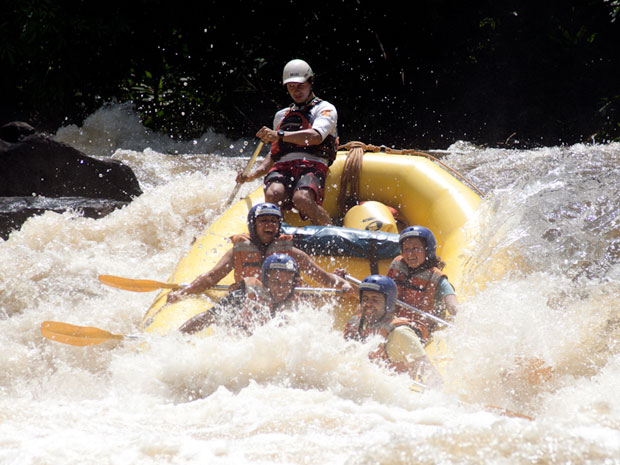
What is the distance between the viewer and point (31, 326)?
404cm

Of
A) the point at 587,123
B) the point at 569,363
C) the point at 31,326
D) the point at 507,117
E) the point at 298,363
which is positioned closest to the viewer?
the point at 298,363

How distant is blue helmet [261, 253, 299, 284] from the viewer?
3.27m

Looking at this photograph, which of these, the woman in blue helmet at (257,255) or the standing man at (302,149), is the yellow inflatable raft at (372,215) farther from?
the standing man at (302,149)

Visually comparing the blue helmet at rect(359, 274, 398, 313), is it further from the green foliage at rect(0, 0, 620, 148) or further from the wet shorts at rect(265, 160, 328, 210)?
the green foliage at rect(0, 0, 620, 148)

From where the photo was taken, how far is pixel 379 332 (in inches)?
119

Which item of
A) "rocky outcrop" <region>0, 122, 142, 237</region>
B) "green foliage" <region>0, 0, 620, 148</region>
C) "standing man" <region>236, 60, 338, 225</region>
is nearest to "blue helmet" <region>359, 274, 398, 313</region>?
"standing man" <region>236, 60, 338, 225</region>

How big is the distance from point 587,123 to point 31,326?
6.67m

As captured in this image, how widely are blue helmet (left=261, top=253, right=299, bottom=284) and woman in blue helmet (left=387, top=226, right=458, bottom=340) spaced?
1.65ft

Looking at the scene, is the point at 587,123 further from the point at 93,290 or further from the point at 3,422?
the point at 3,422

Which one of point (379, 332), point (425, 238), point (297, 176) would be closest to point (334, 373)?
point (379, 332)

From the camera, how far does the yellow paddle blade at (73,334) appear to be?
133 inches

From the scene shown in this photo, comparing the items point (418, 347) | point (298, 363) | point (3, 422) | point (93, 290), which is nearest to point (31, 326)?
point (93, 290)

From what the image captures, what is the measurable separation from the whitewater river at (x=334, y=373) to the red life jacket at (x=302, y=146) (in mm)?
1045

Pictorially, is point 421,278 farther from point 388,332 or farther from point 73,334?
point 73,334
